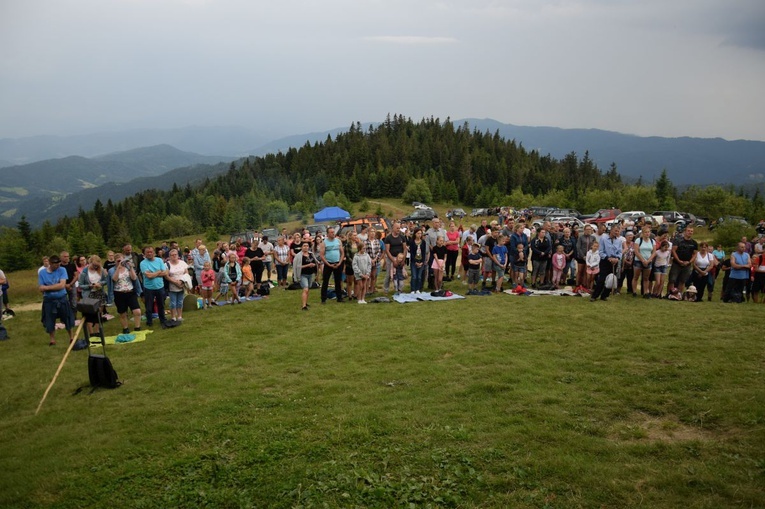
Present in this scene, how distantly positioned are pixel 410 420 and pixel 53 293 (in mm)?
9089

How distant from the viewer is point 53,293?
10297 millimetres

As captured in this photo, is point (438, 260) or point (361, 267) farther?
point (438, 260)

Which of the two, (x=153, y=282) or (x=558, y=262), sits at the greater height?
(x=558, y=262)

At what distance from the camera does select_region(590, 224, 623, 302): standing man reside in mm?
12164

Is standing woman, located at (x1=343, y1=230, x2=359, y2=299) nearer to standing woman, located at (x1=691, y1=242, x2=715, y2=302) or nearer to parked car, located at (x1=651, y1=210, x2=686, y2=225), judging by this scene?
standing woman, located at (x1=691, y1=242, x2=715, y2=302)

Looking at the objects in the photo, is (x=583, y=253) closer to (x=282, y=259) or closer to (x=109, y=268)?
(x=282, y=259)

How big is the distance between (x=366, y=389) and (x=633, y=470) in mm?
3437

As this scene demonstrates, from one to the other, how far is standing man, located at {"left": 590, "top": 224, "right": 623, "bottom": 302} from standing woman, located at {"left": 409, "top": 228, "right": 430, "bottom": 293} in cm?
464

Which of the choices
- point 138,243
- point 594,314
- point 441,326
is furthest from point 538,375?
point 138,243

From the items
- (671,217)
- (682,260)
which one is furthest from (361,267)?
(671,217)

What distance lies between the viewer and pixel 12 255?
53656 mm

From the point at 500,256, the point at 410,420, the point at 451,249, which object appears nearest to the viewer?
the point at 410,420

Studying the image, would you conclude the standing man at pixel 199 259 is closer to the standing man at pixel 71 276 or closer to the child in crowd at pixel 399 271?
the standing man at pixel 71 276

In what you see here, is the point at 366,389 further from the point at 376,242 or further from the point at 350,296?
the point at 376,242
